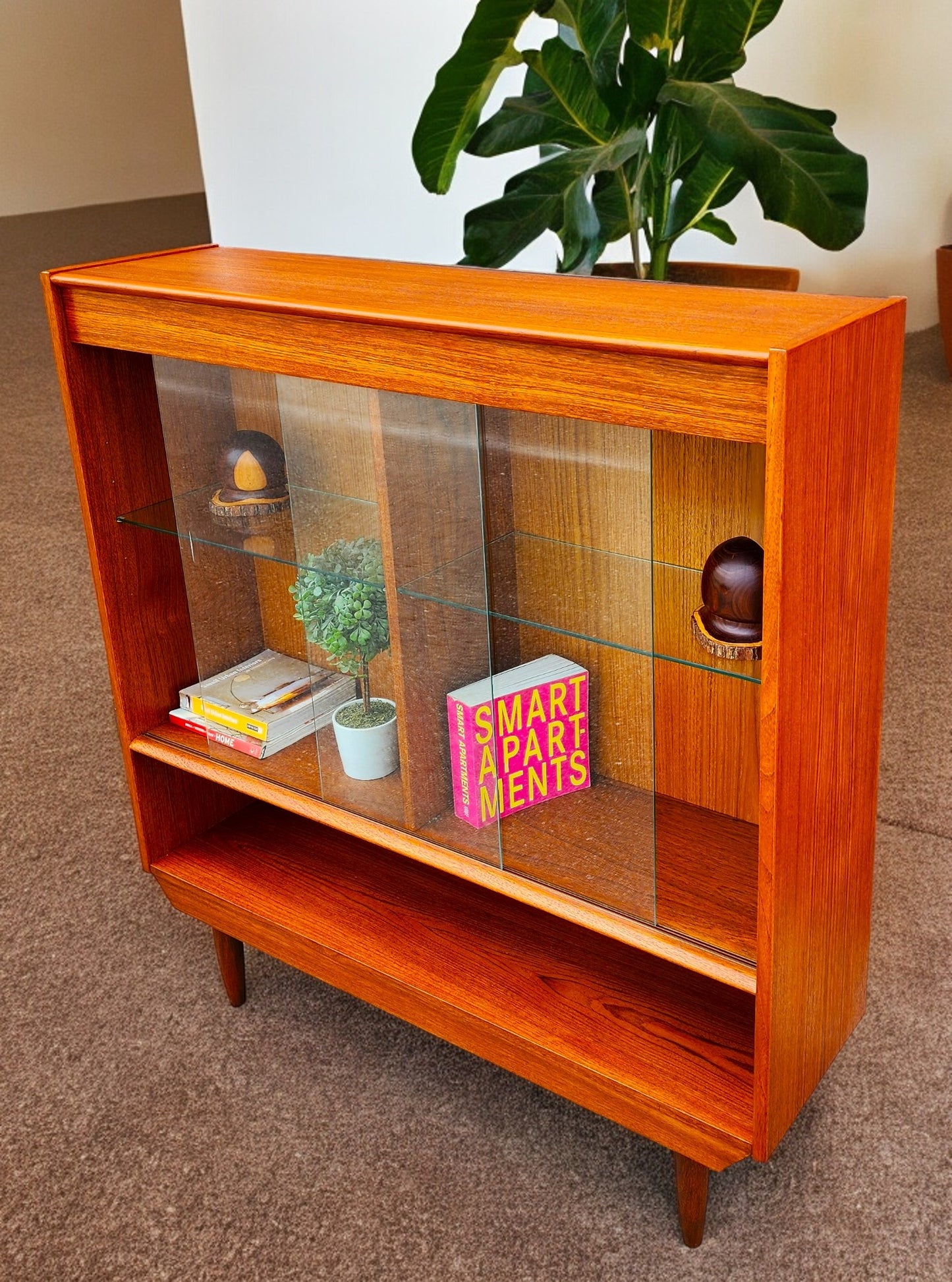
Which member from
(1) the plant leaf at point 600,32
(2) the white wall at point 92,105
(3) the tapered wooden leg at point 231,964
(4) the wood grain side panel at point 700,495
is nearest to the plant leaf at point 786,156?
(1) the plant leaf at point 600,32

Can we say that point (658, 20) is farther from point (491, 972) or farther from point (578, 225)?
point (491, 972)

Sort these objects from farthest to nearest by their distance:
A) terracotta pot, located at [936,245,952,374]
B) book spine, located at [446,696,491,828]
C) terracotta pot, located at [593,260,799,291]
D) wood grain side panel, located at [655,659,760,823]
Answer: terracotta pot, located at [936,245,952,374], terracotta pot, located at [593,260,799,291], book spine, located at [446,696,491,828], wood grain side panel, located at [655,659,760,823]

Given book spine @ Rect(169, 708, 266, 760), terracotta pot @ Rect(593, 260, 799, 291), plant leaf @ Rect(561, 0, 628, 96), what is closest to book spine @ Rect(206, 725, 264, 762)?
book spine @ Rect(169, 708, 266, 760)

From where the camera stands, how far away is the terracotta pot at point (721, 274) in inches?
122

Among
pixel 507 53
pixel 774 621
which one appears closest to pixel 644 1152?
pixel 774 621

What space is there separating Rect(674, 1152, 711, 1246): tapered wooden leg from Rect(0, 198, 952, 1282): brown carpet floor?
1.2 inches

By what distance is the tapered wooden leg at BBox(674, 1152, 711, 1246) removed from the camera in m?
1.43

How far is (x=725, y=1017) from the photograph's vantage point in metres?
1.50

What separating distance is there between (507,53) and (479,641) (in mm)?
1205

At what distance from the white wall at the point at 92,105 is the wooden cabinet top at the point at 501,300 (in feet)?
31.6

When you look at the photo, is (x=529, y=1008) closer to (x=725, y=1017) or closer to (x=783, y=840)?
(x=725, y=1017)

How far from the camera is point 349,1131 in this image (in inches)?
66.4

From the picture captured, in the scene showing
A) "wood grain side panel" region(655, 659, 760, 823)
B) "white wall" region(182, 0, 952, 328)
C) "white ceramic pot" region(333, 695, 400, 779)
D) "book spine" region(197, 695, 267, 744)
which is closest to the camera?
"wood grain side panel" region(655, 659, 760, 823)

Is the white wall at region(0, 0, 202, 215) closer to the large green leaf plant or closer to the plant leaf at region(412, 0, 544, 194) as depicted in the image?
the large green leaf plant
